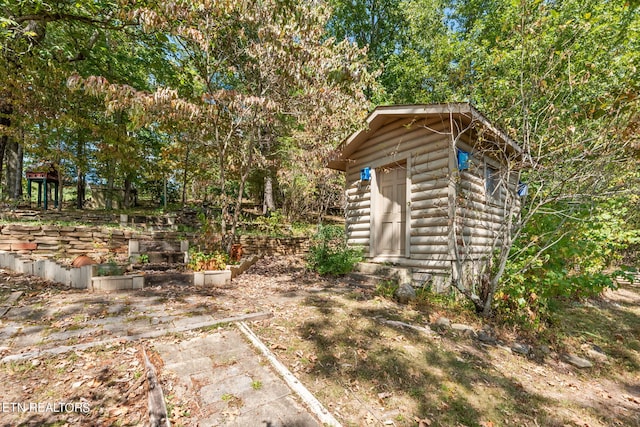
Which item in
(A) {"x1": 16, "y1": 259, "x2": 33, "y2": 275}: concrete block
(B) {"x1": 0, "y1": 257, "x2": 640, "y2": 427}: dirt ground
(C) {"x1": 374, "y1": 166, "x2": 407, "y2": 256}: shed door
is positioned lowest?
(B) {"x1": 0, "y1": 257, "x2": 640, "y2": 427}: dirt ground

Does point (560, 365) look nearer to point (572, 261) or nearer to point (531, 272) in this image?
point (531, 272)

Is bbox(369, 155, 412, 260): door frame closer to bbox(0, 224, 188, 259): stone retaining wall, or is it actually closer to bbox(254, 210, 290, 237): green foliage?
bbox(254, 210, 290, 237): green foliage

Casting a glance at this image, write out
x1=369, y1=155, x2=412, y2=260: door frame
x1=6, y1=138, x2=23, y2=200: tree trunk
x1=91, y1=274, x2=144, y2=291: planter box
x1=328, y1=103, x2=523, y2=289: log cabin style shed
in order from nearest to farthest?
x1=91, y1=274, x2=144, y2=291: planter box < x1=328, y1=103, x2=523, y2=289: log cabin style shed < x1=369, y1=155, x2=412, y2=260: door frame < x1=6, y1=138, x2=23, y2=200: tree trunk

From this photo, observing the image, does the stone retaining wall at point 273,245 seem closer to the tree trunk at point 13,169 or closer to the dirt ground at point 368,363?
the dirt ground at point 368,363

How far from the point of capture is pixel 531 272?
480cm

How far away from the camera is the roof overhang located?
5.01 meters

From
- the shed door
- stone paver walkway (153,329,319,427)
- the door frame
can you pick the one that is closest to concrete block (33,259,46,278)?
stone paver walkway (153,329,319,427)

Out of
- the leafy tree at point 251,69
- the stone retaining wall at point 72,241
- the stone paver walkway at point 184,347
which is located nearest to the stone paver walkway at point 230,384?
the stone paver walkway at point 184,347

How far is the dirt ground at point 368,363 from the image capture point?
7.55 feet

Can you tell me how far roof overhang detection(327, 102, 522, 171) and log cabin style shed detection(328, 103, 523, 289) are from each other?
0.8 inches

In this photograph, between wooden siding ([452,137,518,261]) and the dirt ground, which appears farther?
wooden siding ([452,137,518,261])

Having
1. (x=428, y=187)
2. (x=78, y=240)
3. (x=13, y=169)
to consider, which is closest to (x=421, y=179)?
(x=428, y=187)

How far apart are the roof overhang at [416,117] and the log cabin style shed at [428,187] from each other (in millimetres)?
20

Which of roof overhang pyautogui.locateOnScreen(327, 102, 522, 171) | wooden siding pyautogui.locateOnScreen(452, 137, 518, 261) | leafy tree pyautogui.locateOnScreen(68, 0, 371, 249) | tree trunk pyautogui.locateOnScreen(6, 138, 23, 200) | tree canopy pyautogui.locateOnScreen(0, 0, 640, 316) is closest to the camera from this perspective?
tree canopy pyautogui.locateOnScreen(0, 0, 640, 316)
